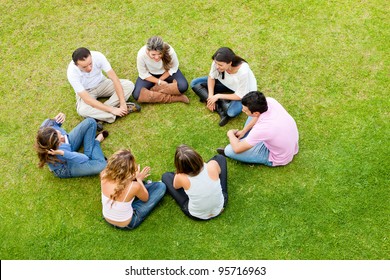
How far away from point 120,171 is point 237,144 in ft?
5.35

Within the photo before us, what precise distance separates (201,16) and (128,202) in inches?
162

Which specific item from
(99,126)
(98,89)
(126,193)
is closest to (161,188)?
(126,193)

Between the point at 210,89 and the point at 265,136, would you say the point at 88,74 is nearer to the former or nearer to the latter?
the point at 210,89

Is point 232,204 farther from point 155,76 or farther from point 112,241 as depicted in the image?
point 155,76

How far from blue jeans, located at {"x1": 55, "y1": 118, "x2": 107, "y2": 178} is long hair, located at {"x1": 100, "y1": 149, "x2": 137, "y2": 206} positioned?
926 millimetres

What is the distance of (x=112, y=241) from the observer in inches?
211

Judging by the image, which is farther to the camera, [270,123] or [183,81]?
[183,81]

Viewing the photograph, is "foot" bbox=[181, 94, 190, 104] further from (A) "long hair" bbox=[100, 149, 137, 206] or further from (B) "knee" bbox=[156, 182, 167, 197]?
(A) "long hair" bbox=[100, 149, 137, 206]

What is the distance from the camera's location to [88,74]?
6191mm

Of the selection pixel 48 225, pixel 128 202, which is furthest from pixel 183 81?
pixel 48 225

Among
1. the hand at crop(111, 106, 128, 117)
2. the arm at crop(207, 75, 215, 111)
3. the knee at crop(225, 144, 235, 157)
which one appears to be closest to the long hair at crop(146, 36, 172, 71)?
the arm at crop(207, 75, 215, 111)

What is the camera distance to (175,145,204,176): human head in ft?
15.4

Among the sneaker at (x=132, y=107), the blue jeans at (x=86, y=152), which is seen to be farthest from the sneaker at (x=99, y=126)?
the sneaker at (x=132, y=107)

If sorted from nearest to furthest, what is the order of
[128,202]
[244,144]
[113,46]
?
[128,202], [244,144], [113,46]
